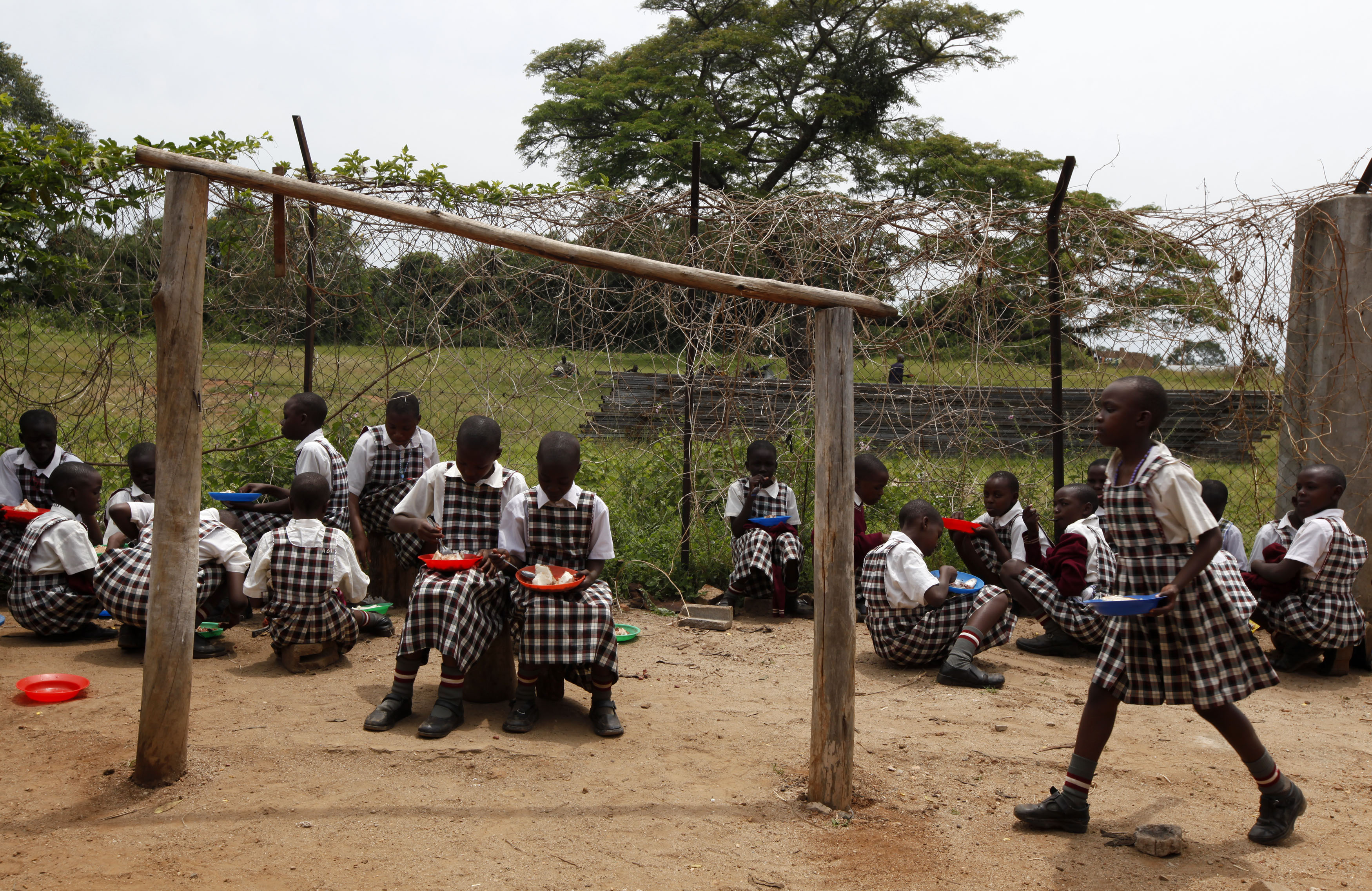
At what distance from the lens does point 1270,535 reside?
17.4 ft

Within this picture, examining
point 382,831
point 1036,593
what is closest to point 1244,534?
point 1036,593

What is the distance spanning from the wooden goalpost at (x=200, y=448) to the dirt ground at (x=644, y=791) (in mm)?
245

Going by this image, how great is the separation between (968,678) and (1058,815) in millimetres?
1623

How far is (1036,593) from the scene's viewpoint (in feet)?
16.8

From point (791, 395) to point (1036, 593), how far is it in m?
Result: 2.04

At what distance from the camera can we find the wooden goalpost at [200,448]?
316 cm

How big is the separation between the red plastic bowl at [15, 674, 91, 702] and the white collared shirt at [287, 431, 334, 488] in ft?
5.01

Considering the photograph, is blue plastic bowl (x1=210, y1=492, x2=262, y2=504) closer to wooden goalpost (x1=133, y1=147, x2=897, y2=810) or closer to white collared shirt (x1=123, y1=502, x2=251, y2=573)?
white collared shirt (x1=123, y1=502, x2=251, y2=573)

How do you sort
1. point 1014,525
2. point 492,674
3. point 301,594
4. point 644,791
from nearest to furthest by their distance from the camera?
point 644,791
point 492,674
point 301,594
point 1014,525

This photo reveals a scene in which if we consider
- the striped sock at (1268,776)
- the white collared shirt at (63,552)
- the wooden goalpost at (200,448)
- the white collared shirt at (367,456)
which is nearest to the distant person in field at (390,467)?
the white collared shirt at (367,456)

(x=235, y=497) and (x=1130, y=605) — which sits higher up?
(x=235, y=497)

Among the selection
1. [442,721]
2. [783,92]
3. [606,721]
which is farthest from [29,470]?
[783,92]

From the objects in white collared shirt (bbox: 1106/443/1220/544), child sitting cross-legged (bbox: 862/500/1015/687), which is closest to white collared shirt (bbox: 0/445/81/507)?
child sitting cross-legged (bbox: 862/500/1015/687)

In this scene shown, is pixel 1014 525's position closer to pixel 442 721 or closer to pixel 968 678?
pixel 968 678
